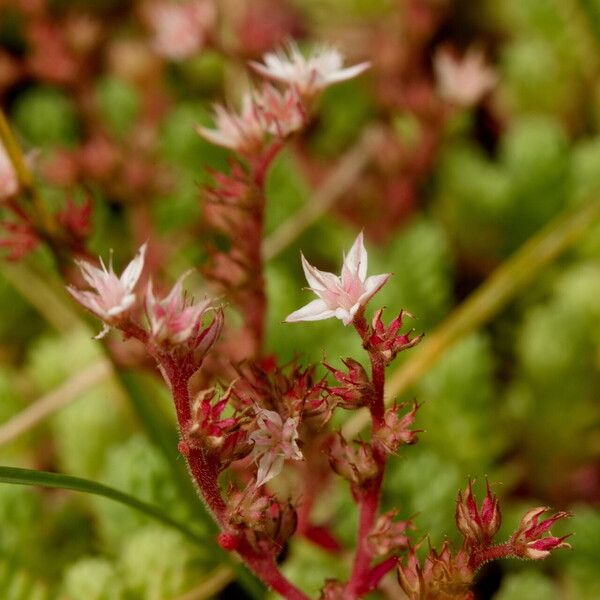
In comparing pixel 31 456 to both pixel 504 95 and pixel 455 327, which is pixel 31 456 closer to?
pixel 455 327

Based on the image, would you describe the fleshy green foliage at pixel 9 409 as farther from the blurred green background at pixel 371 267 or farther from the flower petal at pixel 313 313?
the flower petal at pixel 313 313

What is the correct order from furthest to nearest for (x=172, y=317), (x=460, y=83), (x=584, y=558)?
(x=460, y=83)
(x=584, y=558)
(x=172, y=317)

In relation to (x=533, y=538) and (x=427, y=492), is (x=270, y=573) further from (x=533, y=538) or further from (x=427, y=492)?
(x=427, y=492)

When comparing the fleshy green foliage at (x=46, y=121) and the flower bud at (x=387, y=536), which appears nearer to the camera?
the flower bud at (x=387, y=536)

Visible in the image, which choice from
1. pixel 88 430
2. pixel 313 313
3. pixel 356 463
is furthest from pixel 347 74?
pixel 88 430

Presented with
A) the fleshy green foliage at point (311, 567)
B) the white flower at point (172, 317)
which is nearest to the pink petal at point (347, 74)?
the white flower at point (172, 317)
